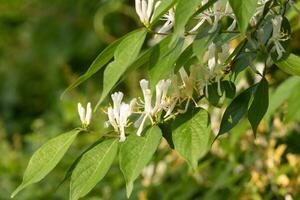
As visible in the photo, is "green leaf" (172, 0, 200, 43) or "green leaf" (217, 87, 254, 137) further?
"green leaf" (217, 87, 254, 137)

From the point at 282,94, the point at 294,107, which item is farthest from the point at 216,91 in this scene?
the point at 282,94

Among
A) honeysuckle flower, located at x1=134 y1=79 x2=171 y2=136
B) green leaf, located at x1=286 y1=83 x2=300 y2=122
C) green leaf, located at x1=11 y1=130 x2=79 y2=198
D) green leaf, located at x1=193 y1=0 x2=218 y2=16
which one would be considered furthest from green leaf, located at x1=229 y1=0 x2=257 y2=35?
green leaf, located at x1=286 y1=83 x2=300 y2=122

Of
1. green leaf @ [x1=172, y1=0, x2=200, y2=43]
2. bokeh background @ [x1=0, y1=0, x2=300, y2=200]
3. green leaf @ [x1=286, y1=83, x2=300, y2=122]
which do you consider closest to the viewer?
green leaf @ [x1=172, y1=0, x2=200, y2=43]

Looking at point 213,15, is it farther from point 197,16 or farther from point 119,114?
point 119,114

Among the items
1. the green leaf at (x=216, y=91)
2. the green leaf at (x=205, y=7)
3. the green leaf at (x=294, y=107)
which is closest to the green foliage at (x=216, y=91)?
the green leaf at (x=216, y=91)

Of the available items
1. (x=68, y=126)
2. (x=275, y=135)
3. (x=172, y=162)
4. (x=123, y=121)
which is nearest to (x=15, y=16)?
(x=68, y=126)

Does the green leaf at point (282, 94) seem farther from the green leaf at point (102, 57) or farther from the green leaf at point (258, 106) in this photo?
the green leaf at point (102, 57)

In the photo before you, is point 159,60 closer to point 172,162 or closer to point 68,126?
point 172,162

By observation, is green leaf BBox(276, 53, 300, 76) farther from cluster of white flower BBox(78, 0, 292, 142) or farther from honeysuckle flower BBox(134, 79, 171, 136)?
honeysuckle flower BBox(134, 79, 171, 136)
